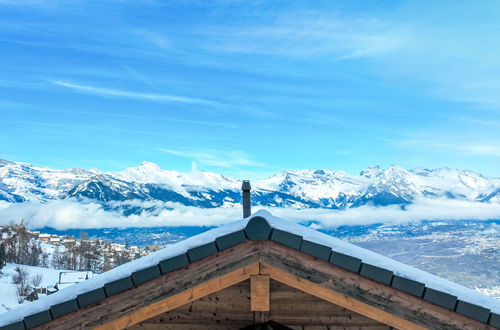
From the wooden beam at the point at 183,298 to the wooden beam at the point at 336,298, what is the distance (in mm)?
247

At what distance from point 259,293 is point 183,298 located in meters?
0.89

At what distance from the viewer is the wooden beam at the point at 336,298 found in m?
5.34

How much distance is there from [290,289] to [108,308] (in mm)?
2172

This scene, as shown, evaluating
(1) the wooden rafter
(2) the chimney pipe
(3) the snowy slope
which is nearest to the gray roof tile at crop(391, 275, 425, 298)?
(1) the wooden rafter

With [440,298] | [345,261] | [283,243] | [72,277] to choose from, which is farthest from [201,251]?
[72,277]

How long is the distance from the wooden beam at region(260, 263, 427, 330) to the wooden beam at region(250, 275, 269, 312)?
15cm

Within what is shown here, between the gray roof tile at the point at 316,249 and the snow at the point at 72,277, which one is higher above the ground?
the gray roof tile at the point at 316,249

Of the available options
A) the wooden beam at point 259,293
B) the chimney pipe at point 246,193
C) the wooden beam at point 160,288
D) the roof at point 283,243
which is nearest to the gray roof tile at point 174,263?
the roof at point 283,243

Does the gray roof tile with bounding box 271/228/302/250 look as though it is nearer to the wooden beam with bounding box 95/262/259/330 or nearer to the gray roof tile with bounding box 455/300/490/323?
the wooden beam with bounding box 95/262/259/330

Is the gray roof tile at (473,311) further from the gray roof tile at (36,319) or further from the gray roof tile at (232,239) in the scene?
the gray roof tile at (36,319)

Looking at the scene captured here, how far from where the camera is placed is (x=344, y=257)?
5.07 m

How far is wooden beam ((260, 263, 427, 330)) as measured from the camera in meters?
5.34

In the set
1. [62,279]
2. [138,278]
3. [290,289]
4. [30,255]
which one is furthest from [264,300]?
[30,255]

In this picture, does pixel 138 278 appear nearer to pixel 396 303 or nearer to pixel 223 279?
pixel 223 279
